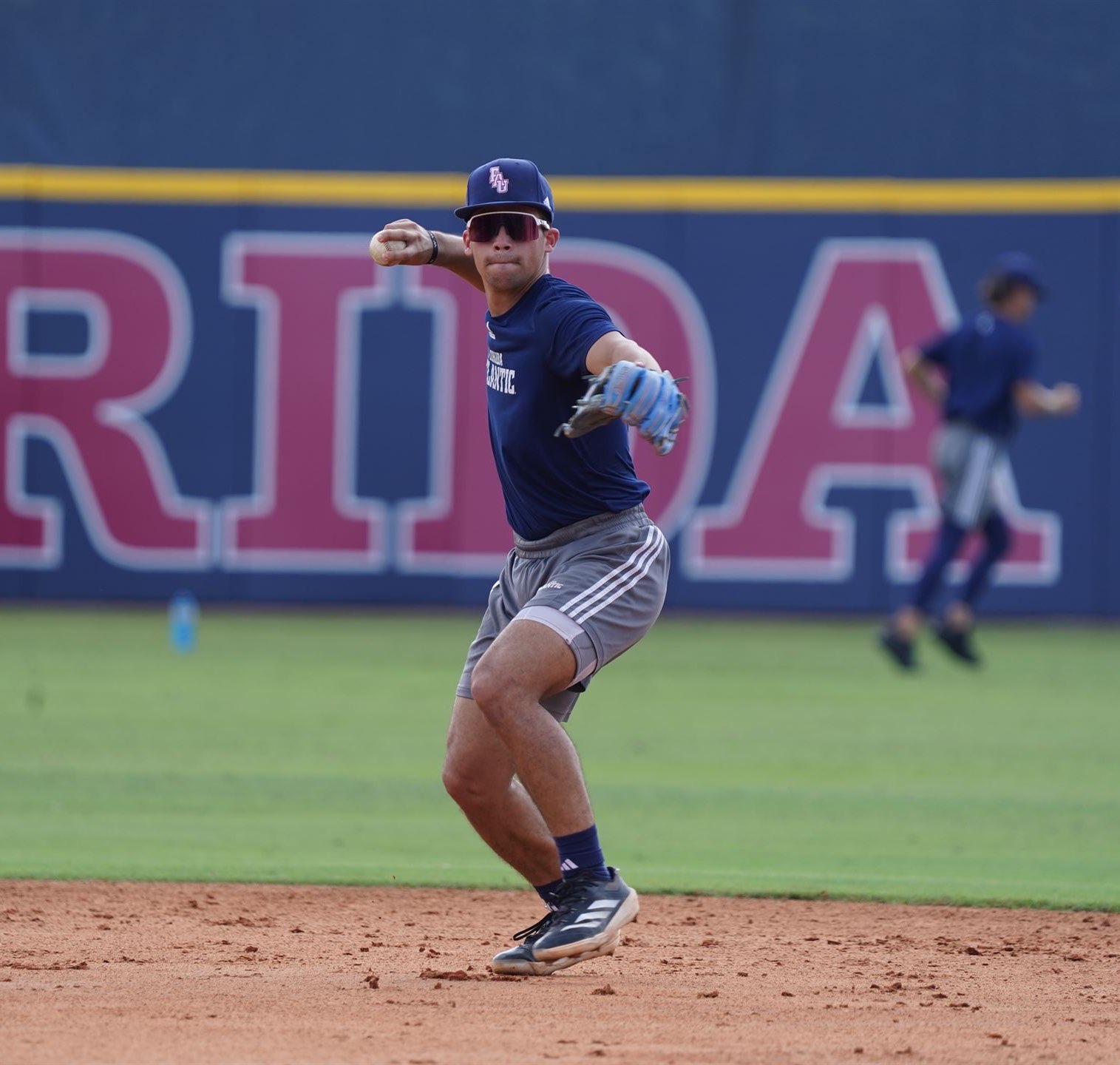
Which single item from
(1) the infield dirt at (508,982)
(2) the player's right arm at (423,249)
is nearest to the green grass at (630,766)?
(1) the infield dirt at (508,982)

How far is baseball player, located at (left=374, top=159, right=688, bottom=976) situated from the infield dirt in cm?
31

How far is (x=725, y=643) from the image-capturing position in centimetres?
1495

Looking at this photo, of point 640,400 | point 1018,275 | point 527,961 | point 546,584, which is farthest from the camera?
point 1018,275

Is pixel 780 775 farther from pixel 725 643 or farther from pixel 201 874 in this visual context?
pixel 725 643

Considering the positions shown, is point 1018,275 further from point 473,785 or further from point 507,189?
point 473,785

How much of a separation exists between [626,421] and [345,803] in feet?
13.1

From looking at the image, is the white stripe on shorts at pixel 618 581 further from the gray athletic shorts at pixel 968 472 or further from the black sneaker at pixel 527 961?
the gray athletic shorts at pixel 968 472

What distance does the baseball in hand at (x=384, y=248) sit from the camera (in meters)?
5.68

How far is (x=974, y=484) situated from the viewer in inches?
520

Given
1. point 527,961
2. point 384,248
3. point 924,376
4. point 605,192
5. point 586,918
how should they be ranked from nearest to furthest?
point 586,918
point 527,961
point 384,248
point 924,376
point 605,192

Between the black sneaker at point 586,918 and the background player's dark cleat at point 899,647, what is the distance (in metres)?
8.06

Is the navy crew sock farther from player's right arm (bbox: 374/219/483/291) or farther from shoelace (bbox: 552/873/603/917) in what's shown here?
player's right arm (bbox: 374/219/483/291)

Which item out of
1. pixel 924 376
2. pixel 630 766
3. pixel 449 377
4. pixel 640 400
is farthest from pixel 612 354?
pixel 449 377

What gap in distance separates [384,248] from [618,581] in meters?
1.30
